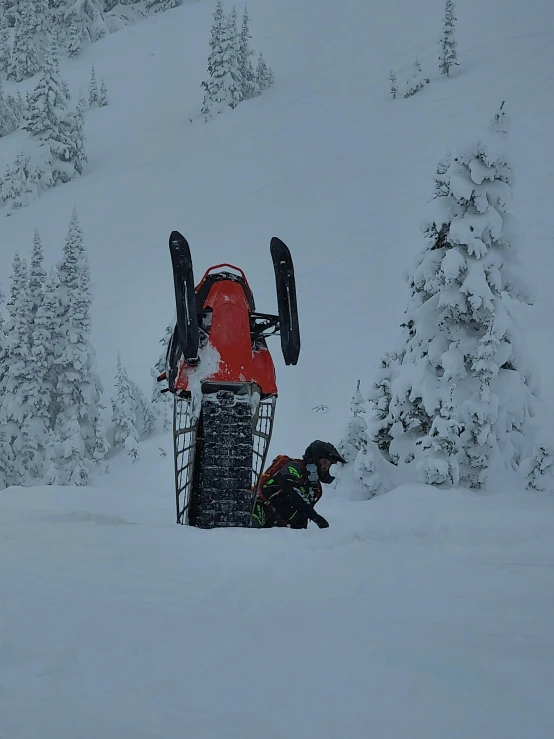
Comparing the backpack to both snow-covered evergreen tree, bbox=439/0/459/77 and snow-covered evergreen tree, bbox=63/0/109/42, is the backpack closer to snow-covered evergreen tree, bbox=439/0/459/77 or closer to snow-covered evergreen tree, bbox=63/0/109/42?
snow-covered evergreen tree, bbox=439/0/459/77

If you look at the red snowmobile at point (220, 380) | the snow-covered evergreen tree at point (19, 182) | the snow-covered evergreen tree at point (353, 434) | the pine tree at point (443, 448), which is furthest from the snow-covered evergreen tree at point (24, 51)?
the red snowmobile at point (220, 380)

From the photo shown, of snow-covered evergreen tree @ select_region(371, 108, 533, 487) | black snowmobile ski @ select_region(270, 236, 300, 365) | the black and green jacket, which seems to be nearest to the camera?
black snowmobile ski @ select_region(270, 236, 300, 365)

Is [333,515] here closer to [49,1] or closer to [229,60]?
[229,60]

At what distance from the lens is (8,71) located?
77.1m

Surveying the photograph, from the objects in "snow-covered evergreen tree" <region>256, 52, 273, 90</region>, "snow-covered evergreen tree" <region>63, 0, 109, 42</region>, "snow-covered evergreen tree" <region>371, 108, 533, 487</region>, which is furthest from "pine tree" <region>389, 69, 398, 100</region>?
"snow-covered evergreen tree" <region>63, 0, 109, 42</region>

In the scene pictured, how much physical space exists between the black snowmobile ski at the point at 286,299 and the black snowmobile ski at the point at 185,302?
0.87 metres

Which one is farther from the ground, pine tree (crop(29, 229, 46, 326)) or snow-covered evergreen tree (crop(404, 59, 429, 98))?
snow-covered evergreen tree (crop(404, 59, 429, 98))

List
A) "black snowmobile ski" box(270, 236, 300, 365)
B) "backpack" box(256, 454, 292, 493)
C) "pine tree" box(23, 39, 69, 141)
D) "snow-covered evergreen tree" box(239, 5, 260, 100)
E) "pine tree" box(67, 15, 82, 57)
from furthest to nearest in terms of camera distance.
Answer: "pine tree" box(67, 15, 82, 57)
"snow-covered evergreen tree" box(239, 5, 260, 100)
"pine tree" box(23, 39, 69, 141)
"backpack" box(256, 454, 292, 493)
"black snowmobile ski" box(270, 236, 300, 365)

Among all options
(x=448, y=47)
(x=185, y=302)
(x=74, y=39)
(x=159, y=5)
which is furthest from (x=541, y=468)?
(x=159, y=5)

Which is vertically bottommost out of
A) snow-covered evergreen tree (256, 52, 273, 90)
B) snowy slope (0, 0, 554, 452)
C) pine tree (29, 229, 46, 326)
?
pine tree (29, 229, 46, 326)

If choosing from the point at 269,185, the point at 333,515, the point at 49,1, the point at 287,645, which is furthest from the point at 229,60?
the point at 287,645

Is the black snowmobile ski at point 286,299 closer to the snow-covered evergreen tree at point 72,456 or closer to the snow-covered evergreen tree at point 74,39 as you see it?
the snow-covered evergreen tree at point 72,456

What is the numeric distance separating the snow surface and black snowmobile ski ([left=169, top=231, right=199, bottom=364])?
4.69 ft

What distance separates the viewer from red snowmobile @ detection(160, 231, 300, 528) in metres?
5.44
